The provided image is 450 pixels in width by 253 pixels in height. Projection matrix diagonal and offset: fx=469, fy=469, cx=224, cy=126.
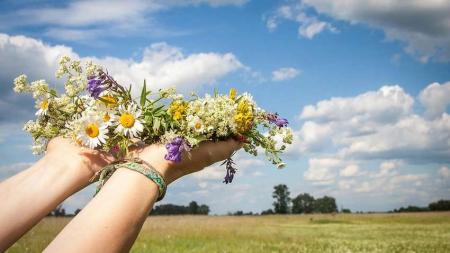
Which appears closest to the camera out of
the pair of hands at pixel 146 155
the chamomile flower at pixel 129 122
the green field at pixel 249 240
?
the pair of hands at pixel 146 155

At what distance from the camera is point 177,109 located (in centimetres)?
389

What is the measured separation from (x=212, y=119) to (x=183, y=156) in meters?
0.99

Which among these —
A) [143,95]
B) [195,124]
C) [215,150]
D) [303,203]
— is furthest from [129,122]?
[303,203]

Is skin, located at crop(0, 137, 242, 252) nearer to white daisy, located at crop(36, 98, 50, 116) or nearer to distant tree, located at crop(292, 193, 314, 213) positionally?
white daisy, located at crop(36, 98, 50, 116)

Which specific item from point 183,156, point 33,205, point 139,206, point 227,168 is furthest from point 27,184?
point 227,168

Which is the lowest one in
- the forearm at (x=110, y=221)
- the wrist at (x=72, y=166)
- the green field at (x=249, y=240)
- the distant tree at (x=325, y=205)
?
the green field at (x=249, y=240)

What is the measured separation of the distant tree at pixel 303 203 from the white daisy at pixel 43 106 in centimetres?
14596

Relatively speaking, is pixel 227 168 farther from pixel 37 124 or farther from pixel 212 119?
pixel 37 124

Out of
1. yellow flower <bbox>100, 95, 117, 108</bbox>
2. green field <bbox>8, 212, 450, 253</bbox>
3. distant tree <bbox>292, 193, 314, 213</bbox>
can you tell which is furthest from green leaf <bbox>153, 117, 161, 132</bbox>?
distant tree <bbox>292, 193, 314, 213</bbox>

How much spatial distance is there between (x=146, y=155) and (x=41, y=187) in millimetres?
848

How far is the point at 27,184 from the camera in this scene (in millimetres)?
3104

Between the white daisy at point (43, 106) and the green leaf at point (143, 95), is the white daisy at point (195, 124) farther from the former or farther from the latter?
the white daisy at point (43, 106)

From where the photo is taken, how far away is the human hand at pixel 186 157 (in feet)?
8.77

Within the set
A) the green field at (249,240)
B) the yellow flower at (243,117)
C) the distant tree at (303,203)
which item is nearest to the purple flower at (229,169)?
the yellow flower at (243,117)
